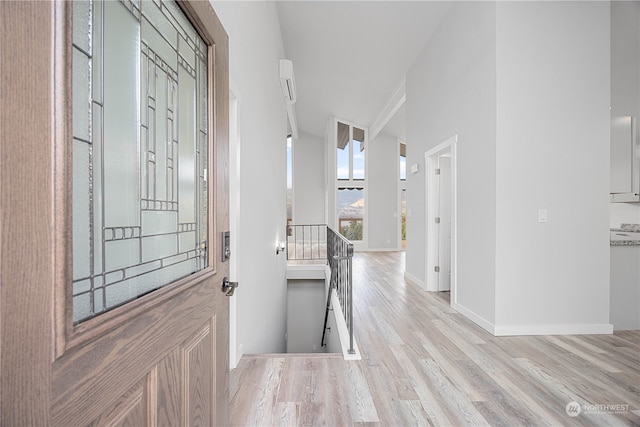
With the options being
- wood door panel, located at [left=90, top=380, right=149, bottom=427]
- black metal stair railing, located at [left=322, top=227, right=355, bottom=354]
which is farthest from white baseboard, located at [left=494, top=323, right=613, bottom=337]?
wood door panel, located at [left=90, top=380, right=149, bottom=427]

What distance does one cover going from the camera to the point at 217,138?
44.9 inches

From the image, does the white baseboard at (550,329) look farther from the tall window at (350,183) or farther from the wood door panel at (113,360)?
the tall window at (350,183)

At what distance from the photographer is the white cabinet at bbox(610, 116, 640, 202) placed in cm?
381

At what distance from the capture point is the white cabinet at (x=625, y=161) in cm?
381

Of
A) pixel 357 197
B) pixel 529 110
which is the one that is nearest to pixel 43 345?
pixel 529 110

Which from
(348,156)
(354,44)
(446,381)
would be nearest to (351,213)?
(348,156)

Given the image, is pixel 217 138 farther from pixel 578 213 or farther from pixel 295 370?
pixel 578 213

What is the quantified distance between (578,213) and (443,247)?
1.68 m

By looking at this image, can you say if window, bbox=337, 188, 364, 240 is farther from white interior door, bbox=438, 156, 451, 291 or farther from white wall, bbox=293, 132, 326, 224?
white interior door, bbox=438, 156, 451, 291

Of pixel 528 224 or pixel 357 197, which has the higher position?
pixel 357 197

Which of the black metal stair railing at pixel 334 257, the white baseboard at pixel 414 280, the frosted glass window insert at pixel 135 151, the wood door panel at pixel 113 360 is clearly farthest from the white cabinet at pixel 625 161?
the wood door panel at pixel 113 360

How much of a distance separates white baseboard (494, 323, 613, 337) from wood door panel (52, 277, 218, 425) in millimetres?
2843

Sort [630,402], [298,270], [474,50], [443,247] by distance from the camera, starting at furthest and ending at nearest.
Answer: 1. [298,270]
2. [443,247]
3. [474,50]
4. [630,402]

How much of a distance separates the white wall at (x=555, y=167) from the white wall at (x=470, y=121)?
0.13 metres
